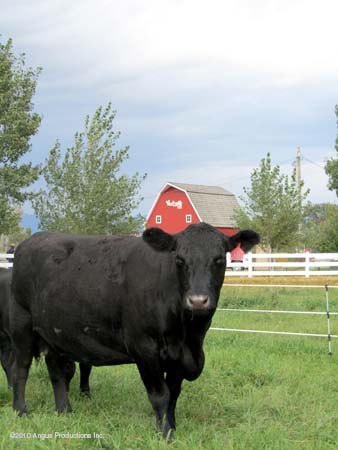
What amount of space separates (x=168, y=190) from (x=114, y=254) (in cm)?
5426

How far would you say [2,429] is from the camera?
17.6 feet

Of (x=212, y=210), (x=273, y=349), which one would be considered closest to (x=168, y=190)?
(x=212, y=210)

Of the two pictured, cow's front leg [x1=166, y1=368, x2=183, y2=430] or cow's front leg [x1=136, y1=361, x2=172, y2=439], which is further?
cow's front leg [x1=166, y1=368, x2=183, y2=430]

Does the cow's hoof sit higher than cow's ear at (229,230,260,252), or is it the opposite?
cow's ear at (229,230,260,252)

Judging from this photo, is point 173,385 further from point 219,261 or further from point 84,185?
point 84,185

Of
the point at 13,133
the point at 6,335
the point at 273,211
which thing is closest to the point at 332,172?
the point at 273,211

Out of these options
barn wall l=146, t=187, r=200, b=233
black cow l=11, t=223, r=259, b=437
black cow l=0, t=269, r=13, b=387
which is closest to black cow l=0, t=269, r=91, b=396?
black cow l=0, t=269, r=13, b=387

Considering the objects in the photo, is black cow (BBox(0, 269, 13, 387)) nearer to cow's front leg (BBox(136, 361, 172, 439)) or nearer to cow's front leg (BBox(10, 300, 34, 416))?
cow's front leg (BBox(10, 300, 34, 416))

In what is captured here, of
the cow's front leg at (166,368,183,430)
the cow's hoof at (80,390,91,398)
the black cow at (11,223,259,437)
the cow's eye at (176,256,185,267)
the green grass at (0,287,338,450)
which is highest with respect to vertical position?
the cow's eye at (176,256,185,267)

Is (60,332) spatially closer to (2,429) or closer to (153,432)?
(2,429)

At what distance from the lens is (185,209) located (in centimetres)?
5878

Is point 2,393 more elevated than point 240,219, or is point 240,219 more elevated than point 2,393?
point 240,219

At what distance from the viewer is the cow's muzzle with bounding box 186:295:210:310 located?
4.66 metres

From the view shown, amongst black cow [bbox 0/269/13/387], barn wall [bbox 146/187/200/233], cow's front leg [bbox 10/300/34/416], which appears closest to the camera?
cow's front leg [bbox 10/300/34/416]
